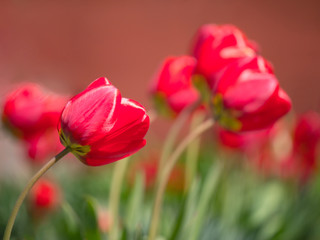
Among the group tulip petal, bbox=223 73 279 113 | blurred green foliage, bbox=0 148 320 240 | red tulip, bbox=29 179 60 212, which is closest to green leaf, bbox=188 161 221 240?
blurred green foliage, bbox=0 148 320 240

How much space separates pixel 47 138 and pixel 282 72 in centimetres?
216

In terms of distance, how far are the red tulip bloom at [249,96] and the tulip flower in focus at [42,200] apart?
12.2 inches

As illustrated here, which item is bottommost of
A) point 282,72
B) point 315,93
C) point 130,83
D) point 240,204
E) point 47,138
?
point 315,93

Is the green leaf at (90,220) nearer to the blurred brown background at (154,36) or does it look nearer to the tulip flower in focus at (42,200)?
the tulip flower in focus at (42,200)

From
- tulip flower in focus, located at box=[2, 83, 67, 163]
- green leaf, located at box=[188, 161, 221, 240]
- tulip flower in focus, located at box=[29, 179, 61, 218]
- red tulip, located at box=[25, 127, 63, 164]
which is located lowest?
tulip flower in focus, located at box=[29, 179, 61, 218]

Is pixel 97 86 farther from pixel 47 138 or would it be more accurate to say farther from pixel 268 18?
pixel 268 18

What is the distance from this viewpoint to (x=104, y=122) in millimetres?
208

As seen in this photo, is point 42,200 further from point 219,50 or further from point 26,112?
point 219,50

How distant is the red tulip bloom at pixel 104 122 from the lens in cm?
21

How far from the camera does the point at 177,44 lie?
2473mm

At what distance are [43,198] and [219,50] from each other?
329mm

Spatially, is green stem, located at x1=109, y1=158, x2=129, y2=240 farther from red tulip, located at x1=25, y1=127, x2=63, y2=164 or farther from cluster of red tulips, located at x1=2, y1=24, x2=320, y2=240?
red tulip, located at x1=25, y1=127, x2=63, y2=164

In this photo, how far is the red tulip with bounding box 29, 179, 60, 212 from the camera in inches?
19.4

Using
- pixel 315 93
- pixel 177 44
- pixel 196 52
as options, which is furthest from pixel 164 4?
pixel 196 52
